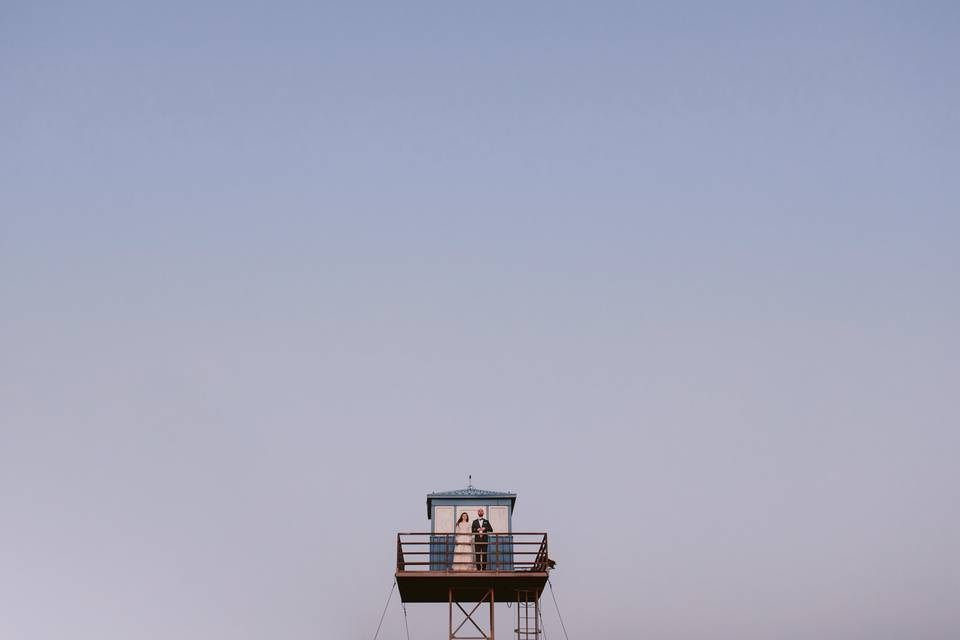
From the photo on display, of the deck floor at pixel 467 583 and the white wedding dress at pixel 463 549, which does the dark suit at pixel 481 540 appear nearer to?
the white wedding dress at pixel 463 549

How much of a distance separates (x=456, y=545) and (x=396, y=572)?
114 inches

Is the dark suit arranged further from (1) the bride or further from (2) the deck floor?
(2) the deck floor

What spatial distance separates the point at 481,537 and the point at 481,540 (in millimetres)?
141

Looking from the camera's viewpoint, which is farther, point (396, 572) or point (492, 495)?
point (492, 495)

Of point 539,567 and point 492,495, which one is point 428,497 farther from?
point 539,567

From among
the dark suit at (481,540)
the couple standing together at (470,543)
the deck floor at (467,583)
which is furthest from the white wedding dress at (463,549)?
the deck floor at (467,583)

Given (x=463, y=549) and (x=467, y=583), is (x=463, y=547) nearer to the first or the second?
(x=463, y=549)

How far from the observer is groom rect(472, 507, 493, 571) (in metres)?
45.4

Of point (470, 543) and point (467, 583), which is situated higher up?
point (470, 543)

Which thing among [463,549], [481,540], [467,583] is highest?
[481,540]

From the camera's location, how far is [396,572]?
4422 cm

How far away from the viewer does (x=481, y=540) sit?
151 feet

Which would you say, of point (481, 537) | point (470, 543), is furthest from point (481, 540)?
point (470, 543)

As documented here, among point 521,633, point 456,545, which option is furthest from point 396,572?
point 521,633
